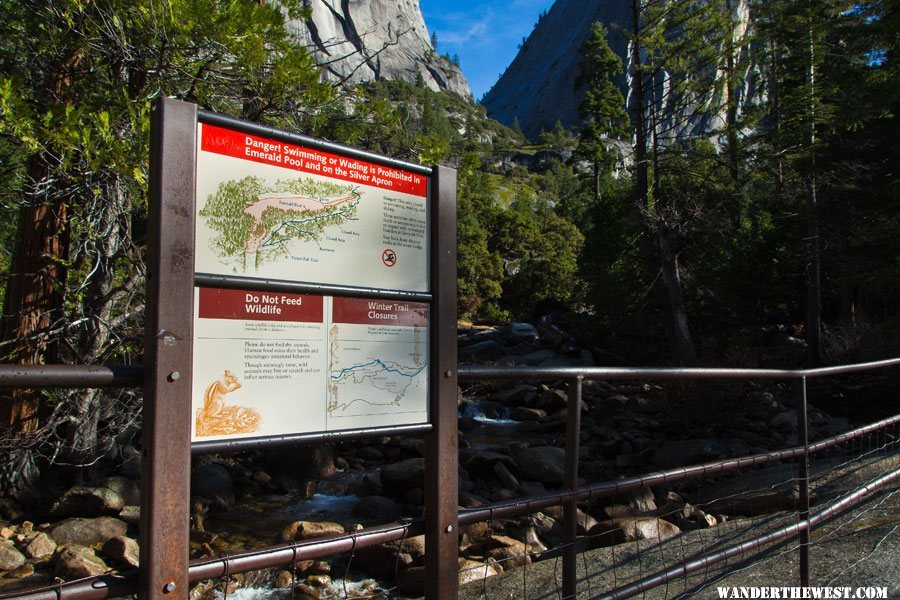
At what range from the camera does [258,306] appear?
1.89 meters

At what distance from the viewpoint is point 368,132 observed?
767cm

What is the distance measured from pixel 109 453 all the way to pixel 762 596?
7.41 m

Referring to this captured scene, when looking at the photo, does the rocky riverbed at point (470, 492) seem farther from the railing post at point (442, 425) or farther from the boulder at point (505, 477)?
the railing post at point (442, 425)

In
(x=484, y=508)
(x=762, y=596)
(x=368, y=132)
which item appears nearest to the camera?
(x=484, y=508)

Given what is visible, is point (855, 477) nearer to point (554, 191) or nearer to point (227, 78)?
point (227, 78)

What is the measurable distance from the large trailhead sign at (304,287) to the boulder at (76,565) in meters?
4.88

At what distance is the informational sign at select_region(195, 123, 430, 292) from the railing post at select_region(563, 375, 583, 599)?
28.8 inches

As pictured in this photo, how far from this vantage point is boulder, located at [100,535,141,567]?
252 inches

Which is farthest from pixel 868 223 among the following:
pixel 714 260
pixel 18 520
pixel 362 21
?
pixel 362 21

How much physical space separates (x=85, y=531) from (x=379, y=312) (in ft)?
21.4

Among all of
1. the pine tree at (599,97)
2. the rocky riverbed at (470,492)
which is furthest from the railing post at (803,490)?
the pine tree at (599,97)

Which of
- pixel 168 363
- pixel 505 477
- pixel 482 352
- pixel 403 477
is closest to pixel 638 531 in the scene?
pixel 403 477

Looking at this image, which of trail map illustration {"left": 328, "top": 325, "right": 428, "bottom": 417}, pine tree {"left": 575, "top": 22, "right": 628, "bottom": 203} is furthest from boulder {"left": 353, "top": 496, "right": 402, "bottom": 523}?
pine tree {"left": 575, "top": 22, "right": 628, "bottom": 203}

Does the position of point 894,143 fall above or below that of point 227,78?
above
